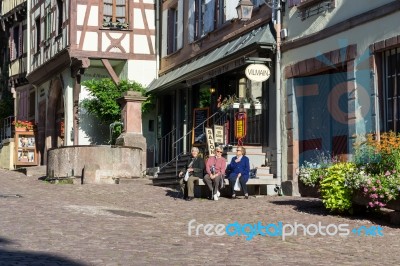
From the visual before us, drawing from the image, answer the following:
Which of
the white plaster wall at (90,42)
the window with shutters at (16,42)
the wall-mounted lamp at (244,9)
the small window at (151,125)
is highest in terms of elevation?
the window with shutters at (16,42)

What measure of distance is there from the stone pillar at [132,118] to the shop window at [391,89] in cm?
1011

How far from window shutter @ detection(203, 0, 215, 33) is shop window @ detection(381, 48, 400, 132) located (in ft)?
27.5

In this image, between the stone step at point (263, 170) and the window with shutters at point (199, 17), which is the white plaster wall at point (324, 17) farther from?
the window with shutters at point (199, 17)

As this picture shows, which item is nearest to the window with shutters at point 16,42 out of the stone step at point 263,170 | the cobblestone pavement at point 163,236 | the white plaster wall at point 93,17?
the white plaster wall at point 93,17

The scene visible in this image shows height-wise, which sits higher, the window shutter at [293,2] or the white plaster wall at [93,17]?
the white plaster wall at [93,17]

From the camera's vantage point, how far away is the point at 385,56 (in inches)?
592

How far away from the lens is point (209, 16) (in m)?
22.9

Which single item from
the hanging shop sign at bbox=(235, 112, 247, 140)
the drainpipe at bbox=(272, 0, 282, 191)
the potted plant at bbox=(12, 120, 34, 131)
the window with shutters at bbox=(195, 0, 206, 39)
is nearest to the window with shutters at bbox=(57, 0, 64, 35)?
the potted plant at bbox=(12, 120, 34, 131)

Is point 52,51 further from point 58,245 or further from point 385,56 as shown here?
point 58,245

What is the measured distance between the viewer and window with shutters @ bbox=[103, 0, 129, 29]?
26969 millimetres

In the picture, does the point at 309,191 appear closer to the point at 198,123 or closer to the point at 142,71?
the point at 198,123

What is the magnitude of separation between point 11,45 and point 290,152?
73.8 feet

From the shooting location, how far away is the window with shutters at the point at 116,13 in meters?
27.0

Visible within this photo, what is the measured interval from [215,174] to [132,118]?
8104 millimetres
